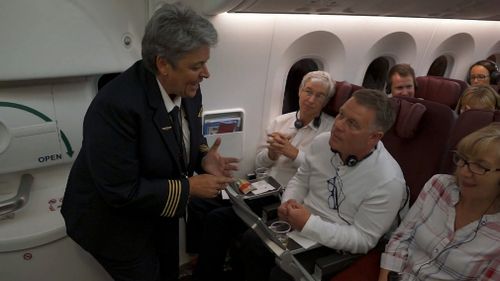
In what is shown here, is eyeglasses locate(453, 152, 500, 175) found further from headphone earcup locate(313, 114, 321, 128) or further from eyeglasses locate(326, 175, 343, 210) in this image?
headphone earcup locate(313, 114, 321, 128)

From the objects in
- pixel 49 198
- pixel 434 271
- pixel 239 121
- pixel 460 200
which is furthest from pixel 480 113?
pixel 49 198

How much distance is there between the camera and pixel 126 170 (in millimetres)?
1331

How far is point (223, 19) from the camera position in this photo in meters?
2.15

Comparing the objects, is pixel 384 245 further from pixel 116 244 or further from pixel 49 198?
pixel 49 198

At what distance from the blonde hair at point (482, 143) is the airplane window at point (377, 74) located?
2.53 metres

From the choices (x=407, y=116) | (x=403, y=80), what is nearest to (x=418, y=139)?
(x=407, y=116)

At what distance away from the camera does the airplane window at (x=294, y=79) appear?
10.3ft

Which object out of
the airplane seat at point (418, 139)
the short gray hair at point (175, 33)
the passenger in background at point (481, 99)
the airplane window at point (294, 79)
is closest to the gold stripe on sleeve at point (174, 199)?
the short gray hair at point (175, 33)

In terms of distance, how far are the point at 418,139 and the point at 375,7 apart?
108 centimetres

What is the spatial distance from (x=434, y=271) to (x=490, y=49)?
437 centimetres

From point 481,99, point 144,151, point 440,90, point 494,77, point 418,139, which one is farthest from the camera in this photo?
point 494,77

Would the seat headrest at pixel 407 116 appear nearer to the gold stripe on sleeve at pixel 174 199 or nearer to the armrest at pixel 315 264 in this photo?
the armrest at pixel 315 264

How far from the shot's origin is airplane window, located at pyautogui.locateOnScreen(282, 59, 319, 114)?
3.15m

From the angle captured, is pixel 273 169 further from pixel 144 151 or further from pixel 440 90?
pixel 440 90
